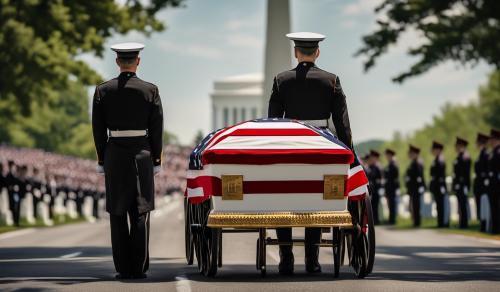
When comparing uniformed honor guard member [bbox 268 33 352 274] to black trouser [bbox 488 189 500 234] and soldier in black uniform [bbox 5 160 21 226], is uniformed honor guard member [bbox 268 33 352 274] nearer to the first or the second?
black trouser [bbox 488 189 500 234]

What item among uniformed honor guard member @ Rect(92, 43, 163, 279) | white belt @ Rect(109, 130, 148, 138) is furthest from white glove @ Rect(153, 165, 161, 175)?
white belt @ Rect(109, 130, 148, 138)

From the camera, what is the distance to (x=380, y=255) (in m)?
17.8

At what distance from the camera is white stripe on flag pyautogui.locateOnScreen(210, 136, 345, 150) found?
11508 millimetres

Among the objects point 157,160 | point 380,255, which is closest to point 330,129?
point 157,160

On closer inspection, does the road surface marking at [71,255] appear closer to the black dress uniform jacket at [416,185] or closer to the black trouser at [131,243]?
the black trouser at [131,243]

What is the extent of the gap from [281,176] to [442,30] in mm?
29830

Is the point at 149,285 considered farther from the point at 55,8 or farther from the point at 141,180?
the point at 55,8

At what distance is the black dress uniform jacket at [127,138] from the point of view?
12.3 meters

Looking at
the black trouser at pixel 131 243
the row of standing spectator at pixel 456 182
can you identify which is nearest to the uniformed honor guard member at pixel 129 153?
the black trouser at pixel 131 243

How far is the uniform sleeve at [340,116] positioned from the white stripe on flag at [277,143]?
586 mm

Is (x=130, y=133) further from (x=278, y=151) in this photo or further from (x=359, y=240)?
(x=359, y=240)

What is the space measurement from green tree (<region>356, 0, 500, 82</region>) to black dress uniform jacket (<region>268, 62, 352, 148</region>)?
2803 centimetres

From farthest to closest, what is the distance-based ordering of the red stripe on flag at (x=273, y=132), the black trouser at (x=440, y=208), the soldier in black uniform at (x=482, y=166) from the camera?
the black trouser at (x=440, y=208), the soldier in black uniform at (x=482, y=166), the red stripe on flag at (x=273, y=132)

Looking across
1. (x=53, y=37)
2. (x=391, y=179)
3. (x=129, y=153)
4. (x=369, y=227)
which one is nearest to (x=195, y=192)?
(x=129, y=153)
